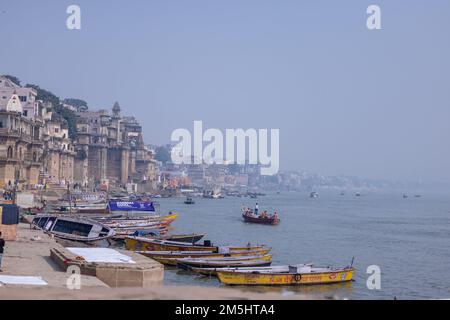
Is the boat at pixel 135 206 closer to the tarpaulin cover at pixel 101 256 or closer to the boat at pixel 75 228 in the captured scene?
the boat at pixel 75 228

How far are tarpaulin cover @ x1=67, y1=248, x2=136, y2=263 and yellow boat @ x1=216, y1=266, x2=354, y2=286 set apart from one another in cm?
567

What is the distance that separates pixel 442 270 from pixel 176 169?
161 meters

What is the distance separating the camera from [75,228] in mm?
34125

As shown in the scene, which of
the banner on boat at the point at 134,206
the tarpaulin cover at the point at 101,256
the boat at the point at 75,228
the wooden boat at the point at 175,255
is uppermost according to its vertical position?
the banner on boat at the point at 134,206

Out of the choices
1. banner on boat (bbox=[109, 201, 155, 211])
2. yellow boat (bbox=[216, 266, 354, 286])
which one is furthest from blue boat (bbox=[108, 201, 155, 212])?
yellow boat (bbox=[216, 266, 354, 286])

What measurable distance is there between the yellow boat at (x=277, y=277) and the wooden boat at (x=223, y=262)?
2.32m

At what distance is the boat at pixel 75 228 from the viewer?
107 feet

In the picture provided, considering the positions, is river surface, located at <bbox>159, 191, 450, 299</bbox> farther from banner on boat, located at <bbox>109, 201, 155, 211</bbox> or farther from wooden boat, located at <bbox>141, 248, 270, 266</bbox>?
banner on boat, located at <bbox>109, 201, 155, 211</bbox>

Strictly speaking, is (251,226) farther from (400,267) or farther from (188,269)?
(188,269)

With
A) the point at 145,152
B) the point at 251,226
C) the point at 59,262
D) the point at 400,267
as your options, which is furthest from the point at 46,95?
the point at 59,262

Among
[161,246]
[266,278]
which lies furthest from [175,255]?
[266,278]

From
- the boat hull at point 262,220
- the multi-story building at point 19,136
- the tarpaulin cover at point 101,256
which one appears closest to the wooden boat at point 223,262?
the tarpaulin cover at point 101,256

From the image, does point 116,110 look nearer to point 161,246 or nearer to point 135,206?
point 135,206

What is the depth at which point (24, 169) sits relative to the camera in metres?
63.8
